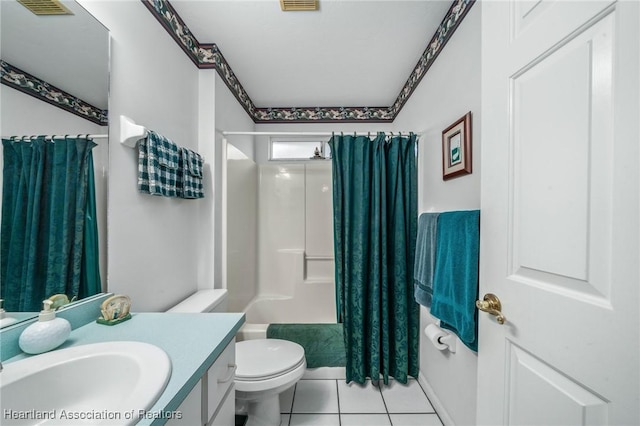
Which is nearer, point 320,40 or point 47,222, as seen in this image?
point 47,222

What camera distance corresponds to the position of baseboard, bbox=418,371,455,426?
1.41 m

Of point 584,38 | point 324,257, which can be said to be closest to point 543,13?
point 584,38

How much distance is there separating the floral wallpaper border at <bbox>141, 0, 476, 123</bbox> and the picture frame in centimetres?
55

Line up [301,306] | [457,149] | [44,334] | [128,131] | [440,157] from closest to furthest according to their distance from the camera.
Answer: [44,334]
[128,131]
[457,149]
[440,157]
[301,306]

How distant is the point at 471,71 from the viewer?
1156 mm

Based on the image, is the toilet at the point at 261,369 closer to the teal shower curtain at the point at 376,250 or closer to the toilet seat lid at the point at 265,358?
the toilet seat lid at the point at 265,358

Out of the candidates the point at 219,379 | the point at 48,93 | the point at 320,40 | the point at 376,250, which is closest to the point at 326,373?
the point at 376,250

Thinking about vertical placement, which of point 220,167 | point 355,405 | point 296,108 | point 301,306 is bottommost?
point 355,405

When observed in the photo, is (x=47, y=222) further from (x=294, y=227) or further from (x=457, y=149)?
(x=294, y=227)

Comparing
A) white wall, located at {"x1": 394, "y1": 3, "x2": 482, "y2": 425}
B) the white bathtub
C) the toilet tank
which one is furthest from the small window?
the toilet tank

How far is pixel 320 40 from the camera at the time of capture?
5.20ft

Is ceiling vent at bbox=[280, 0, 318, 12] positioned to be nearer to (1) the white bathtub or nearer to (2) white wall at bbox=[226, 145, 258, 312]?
(2) white wall at bbox=[226, 145, 258, 312]

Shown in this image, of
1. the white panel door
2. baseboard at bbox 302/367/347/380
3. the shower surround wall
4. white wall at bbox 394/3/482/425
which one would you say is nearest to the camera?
the white panel door

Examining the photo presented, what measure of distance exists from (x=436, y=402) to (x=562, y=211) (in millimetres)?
1578
